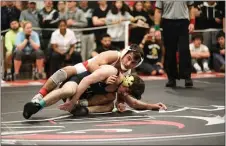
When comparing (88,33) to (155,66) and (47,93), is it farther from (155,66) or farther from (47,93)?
(47,93)

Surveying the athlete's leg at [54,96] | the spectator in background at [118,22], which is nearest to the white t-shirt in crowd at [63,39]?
the spectator in background at [118,22]

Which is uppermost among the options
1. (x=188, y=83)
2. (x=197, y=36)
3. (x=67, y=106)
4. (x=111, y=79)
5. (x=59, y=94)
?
(x=197, y=36)

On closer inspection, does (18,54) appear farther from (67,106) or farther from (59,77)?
(67,106)

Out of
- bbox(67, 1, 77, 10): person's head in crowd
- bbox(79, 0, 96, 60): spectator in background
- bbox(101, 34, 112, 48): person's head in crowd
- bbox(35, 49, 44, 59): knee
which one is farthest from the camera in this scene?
bbox(79, 0, 96, 60): spectator in background

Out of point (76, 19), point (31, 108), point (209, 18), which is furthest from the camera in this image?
point (209, 18)

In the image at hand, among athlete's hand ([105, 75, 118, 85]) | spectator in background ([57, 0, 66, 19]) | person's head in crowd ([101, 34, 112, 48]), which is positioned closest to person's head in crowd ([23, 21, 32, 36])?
spectator in background ([57, 0, 66, 19])

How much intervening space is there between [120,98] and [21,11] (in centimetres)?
411

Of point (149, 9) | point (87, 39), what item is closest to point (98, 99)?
point (87, 39)

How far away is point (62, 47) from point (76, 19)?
0.76 meters

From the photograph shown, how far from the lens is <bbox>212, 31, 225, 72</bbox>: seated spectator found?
28.5ft

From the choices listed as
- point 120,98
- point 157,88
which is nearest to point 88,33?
point 157,88

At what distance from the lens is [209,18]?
8984mm

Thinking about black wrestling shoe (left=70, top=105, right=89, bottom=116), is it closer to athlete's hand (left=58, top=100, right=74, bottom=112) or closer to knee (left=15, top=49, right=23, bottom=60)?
athlete's hand (left=58, top=100, right=74, bottom=112)

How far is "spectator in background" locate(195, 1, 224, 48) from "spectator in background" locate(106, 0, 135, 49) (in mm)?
1409
